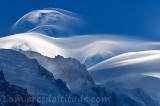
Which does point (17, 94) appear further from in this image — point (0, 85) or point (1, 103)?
point (1, 103)

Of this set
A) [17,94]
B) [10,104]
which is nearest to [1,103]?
[10,104]

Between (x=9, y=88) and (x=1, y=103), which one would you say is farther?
(x=9, y=88)

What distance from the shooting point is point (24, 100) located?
193875 millimetres

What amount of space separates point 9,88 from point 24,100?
8.21 metres

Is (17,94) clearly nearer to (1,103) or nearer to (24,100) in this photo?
(24,100)

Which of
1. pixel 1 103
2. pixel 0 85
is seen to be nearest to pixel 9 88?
pixel 0 85

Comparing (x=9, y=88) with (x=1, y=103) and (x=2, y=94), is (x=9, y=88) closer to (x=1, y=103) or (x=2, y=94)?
(x=2, y=94)

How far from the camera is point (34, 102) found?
7776 inches

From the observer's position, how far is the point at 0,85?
198m

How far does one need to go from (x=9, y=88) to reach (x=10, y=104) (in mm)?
14007

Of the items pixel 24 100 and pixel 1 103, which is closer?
pixel 1 103

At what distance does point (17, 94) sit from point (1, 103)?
64.1 feet

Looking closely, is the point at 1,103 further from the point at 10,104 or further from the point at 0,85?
the point at 0,85

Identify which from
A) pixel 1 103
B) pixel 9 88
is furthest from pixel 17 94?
pixel 1 103
